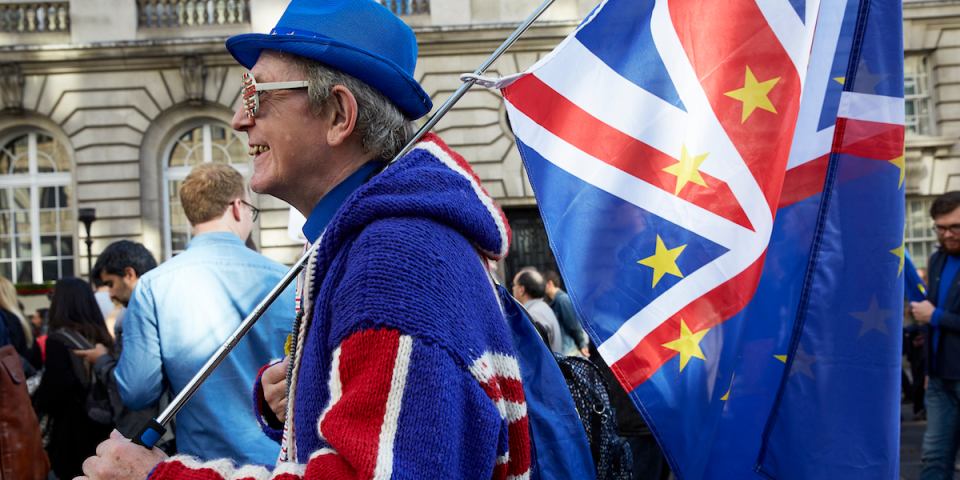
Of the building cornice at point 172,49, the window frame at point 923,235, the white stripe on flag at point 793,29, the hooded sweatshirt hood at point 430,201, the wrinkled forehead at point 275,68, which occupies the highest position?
the building cornice at point 172,49

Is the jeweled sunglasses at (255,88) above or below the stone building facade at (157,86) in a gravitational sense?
below

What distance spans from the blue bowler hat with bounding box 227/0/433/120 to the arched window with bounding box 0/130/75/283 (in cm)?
1510

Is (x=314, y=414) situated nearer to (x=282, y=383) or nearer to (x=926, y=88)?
(x=282, y=383)

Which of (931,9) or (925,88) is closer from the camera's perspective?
(931,9)

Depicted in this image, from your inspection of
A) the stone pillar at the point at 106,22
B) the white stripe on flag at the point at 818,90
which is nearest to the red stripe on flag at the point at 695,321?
the white stripe on flag at the point at 818,90

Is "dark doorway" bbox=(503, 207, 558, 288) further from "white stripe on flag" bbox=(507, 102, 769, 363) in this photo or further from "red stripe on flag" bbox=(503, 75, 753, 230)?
"white stripe on flag" bbox=(507, 102, 769, 363)

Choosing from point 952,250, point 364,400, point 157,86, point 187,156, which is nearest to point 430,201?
point 364,400

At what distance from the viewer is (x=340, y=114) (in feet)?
4.93

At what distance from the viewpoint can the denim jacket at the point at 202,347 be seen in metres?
2.76

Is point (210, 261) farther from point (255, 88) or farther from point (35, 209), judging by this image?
point (35, 209)

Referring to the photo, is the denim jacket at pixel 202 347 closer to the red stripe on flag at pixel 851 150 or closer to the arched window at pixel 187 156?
the red stripe on flag at pixel 851 150

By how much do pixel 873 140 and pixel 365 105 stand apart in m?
1.37

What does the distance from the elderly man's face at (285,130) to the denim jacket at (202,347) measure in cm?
144

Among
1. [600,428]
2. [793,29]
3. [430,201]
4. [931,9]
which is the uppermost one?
[931,9]
